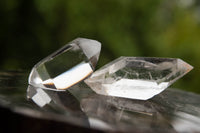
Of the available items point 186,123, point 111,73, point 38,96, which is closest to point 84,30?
point 111,73

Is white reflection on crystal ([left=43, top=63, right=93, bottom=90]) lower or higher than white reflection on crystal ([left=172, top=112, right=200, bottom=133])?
higher

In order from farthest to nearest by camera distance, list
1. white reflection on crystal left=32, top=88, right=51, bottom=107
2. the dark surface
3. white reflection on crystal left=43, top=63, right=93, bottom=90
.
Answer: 1. white reflection on crystal left=43, top=63, right=93, bottom=90
2. white reflection on crystal left=32, top=88, right=51, bottom=107
3. the dark surface

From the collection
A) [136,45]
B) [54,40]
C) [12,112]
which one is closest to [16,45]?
[54,40]

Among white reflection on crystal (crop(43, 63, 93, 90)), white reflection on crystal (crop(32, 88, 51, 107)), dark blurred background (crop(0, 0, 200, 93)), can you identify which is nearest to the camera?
white reflection on crystal (crop(32, 88, 51, 107))

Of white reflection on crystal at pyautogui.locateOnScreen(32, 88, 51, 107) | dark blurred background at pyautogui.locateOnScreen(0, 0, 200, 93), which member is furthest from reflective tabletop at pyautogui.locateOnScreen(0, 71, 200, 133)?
dark blurred background at pyautogui.locateOnScreen(0, 0, 200, 93)

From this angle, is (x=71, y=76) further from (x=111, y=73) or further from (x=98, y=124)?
(x=98, y=124)

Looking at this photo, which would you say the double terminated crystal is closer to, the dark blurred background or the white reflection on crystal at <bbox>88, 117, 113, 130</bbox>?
the white reflection on crystal at <bbox>88, 117, 113, 130</bbox>

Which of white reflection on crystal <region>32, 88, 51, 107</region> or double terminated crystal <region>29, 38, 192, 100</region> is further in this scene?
double terminated crystal <region>29, 38, 192, 100</region>
